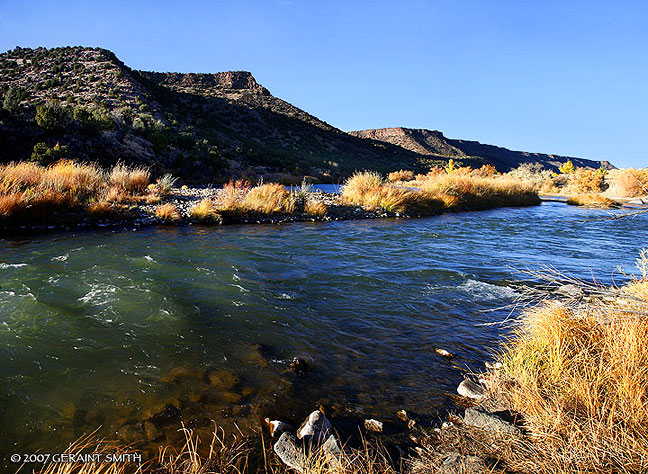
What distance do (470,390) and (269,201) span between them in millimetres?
10789

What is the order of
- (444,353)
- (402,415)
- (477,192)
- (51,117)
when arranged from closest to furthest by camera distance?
(402,415) < (444,353) < (51,117) < (477,192)

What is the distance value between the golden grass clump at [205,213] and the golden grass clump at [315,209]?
354 centimetres

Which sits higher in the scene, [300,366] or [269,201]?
[269,201]

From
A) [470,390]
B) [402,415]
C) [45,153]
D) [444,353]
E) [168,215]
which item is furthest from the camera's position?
[45,153]

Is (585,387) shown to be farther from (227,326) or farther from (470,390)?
(227,326)

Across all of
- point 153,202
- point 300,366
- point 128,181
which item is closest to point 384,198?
point 153,202

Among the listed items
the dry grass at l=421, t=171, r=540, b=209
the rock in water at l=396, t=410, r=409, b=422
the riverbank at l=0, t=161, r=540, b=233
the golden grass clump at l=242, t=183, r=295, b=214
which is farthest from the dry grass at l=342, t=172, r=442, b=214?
the rock in water at l=396, t=410, r=409, b=422

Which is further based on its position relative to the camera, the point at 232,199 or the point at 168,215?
the point at 232,199

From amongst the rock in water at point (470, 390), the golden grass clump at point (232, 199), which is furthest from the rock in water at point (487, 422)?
the golden grass clump at point (232, 199)

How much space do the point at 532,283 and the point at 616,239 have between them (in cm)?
761

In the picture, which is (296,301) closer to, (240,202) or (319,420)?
(319,420)

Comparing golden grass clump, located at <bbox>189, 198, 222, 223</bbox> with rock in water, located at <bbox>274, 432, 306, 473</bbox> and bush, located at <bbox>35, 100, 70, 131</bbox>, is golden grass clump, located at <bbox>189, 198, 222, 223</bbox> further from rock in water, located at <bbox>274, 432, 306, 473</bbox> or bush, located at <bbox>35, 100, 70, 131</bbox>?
bush, located at <bbox>35, 100, 70, 131</bbox>

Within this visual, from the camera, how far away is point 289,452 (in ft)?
7.24

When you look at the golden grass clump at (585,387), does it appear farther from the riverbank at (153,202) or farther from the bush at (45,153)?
the bush at (45,153)
